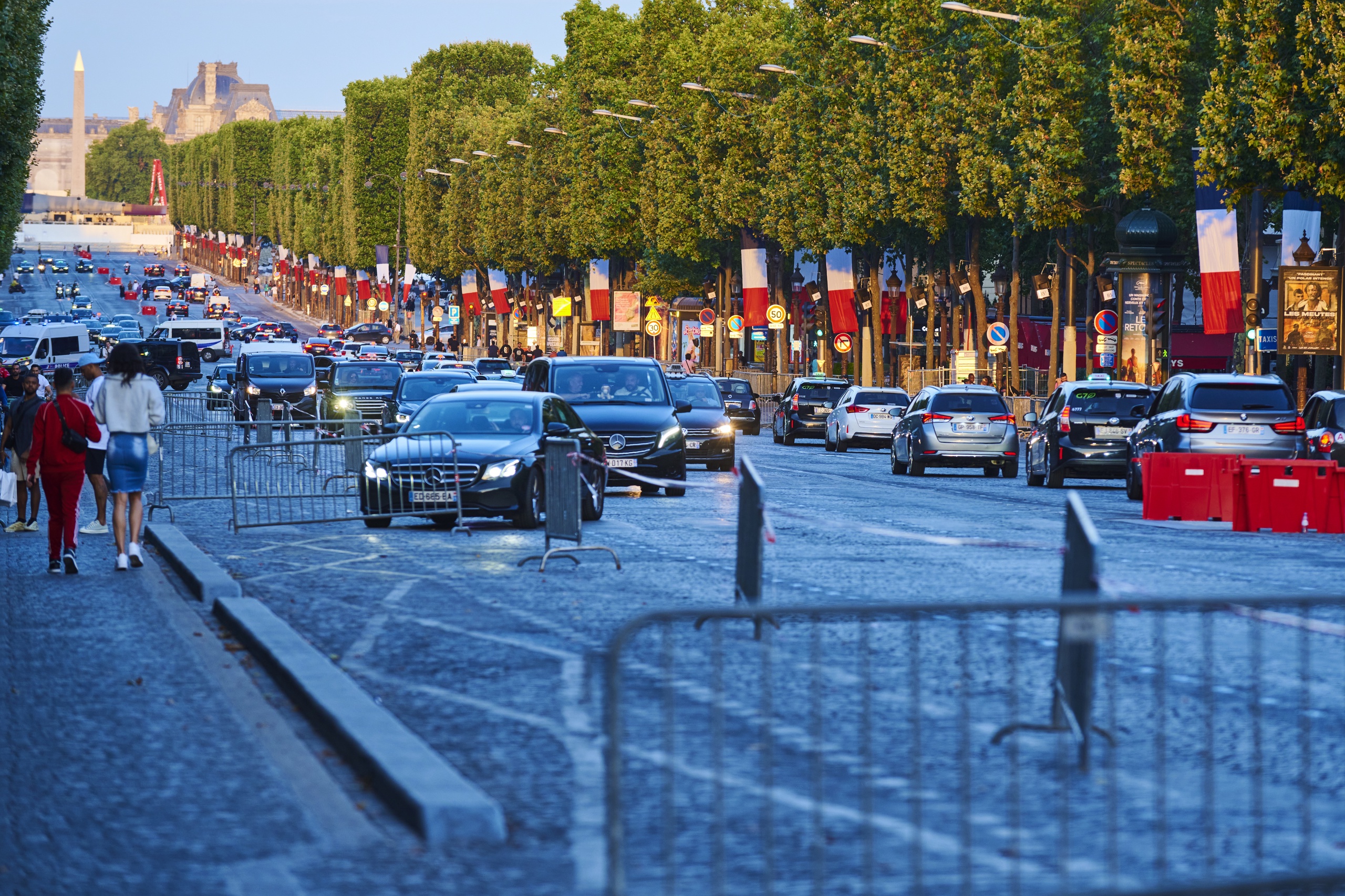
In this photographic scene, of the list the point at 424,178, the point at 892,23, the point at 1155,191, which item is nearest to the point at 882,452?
the point at 1155,191

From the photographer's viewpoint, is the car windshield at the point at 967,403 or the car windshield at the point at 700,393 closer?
the car windshield at the point at 967,403

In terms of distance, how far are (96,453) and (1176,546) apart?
29.7ft

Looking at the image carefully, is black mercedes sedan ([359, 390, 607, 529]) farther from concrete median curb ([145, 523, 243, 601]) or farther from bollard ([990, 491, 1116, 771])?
bollard ([990, 491, 1116, 771])

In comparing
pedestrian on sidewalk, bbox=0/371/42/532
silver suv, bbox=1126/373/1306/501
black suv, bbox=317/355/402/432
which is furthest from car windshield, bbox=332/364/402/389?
pedestrian on sidewalk, bbox=0/371/42/532

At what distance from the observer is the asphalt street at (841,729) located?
6.27 metres

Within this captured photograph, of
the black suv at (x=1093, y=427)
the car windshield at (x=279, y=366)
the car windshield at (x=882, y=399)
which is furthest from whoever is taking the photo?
the car windshield at (x=279, y=366)

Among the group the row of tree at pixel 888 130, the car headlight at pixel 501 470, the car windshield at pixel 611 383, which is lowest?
the car headlight at pixel 501 470

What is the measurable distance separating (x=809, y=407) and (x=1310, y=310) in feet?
53.0

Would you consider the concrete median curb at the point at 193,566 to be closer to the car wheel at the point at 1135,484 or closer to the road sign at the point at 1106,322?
the car wheel at the point at 1135,484

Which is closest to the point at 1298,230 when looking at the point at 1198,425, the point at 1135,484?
the point at 1135,484

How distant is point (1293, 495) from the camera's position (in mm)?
20938

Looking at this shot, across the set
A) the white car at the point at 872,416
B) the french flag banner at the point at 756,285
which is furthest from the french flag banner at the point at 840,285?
the white car at the point at 872,416

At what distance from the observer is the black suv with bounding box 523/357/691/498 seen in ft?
83.7

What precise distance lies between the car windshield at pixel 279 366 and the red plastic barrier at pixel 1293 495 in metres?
35.3
